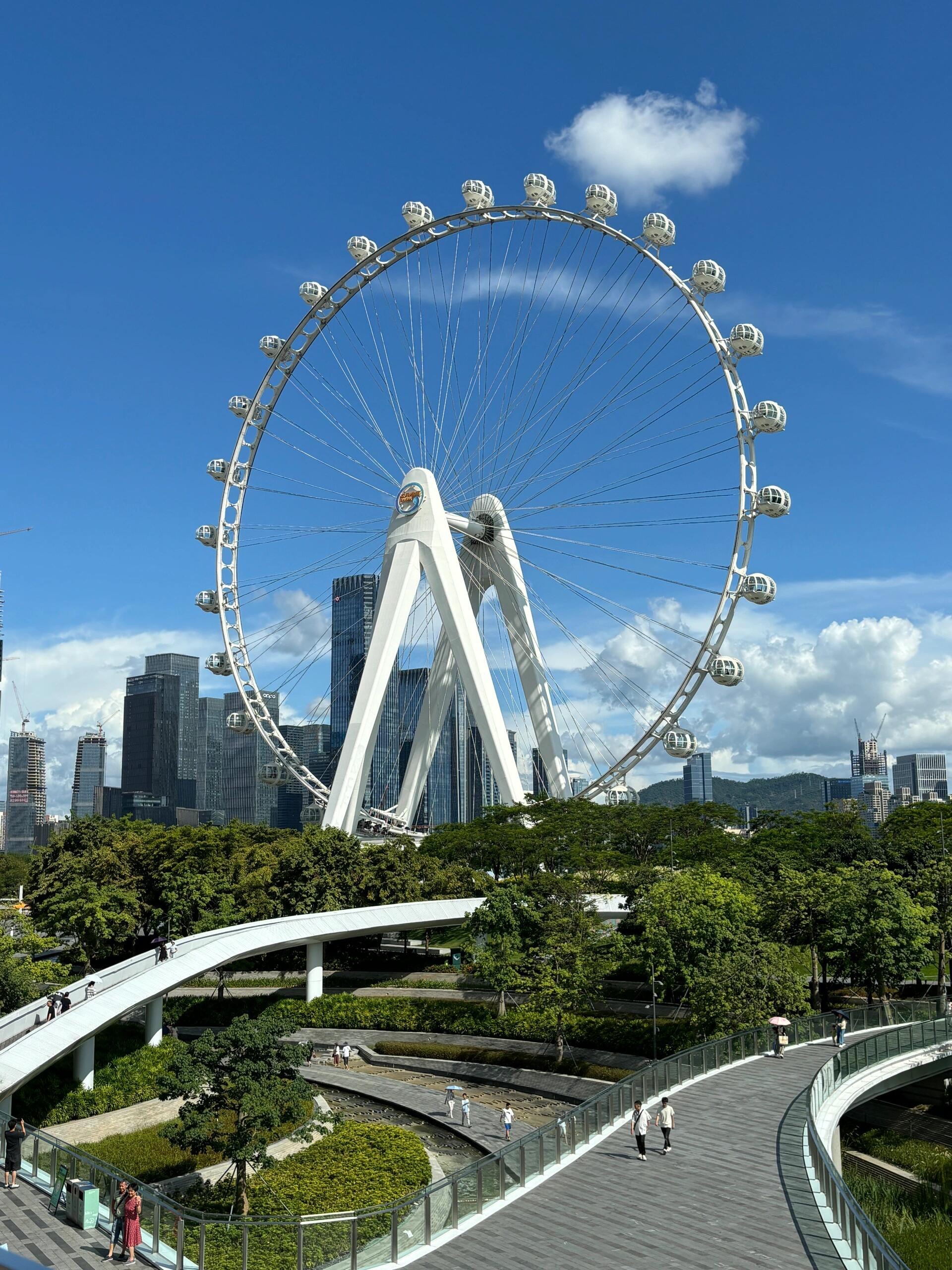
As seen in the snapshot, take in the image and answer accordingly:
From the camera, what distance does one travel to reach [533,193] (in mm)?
44531

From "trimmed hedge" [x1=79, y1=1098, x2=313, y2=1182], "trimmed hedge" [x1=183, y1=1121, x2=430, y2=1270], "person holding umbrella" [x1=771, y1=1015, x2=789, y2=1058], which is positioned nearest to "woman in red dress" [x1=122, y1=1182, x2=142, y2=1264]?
"trimmed hedge" [x1=183, y1=1121, x2=430, y2=1270]

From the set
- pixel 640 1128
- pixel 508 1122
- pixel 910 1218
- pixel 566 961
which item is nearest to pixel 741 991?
pixel 910 1218

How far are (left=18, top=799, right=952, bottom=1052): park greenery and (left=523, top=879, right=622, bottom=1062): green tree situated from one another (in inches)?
2.7

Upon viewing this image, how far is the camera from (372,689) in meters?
47.5

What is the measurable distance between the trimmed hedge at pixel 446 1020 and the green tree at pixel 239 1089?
35.2ft

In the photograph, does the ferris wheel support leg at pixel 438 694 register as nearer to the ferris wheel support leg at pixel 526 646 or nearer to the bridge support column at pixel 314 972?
the ferris wheel support leg at pixel 526 646

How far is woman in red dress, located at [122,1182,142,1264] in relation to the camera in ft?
49.0

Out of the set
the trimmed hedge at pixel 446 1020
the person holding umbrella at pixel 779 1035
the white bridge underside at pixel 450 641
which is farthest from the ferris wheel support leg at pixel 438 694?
the person holding umbrella at pixel 779 1035

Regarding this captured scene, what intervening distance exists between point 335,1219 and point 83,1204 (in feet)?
14.1

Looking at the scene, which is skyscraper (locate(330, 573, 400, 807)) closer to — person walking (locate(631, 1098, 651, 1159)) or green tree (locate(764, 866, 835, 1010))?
green tree (locate(764, 866, 835, 1010))

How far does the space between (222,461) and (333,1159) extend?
3543 cm

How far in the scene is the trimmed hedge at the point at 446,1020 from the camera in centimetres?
3172

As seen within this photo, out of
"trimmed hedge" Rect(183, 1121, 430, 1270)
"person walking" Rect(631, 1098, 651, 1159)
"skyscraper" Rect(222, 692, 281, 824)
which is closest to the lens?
"trimmed hedge" Rect(183, 1121, 430, 1270)

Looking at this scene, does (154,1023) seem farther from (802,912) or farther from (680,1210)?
(680,1210)
